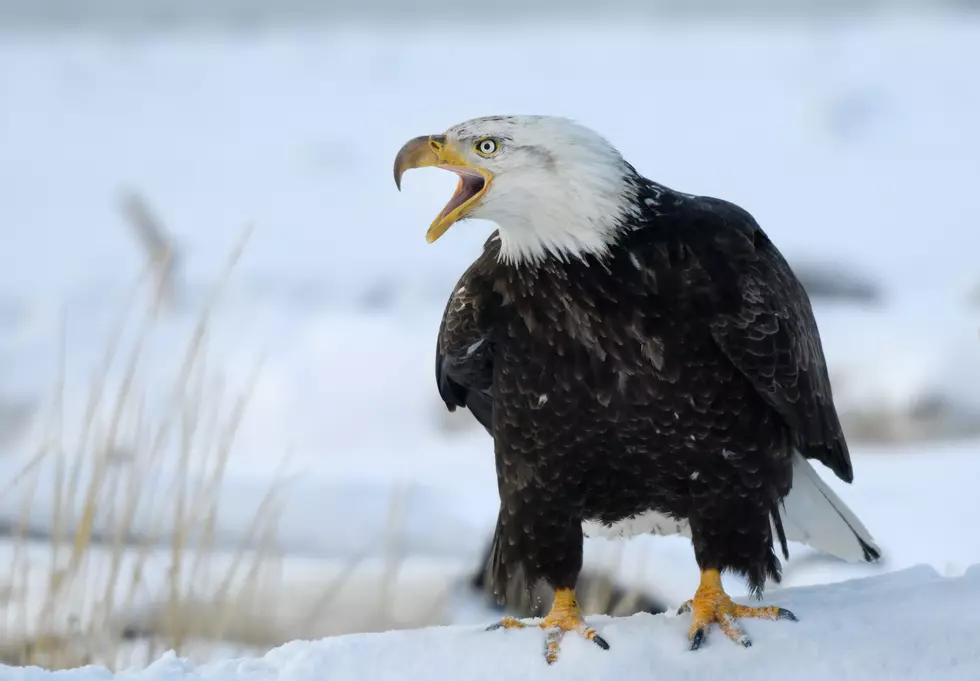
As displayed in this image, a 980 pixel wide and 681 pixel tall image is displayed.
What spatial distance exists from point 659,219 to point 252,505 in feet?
12.1

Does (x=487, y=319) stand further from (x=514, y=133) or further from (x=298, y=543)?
(x=298, y=543)

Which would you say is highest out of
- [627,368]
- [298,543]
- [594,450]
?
[627,368]

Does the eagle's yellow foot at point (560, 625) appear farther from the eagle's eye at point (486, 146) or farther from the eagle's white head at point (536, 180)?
the eagle's eye at point (486, 146)

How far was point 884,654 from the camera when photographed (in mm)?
2275

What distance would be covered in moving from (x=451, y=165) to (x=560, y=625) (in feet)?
3.52

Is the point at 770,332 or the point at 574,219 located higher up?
the point at 574,219

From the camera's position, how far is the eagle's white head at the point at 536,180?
2.36m

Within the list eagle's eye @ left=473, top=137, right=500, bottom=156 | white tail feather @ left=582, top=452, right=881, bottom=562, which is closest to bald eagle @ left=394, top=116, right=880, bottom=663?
eagle's eye @ left=473, top=137, right=500, bottom=156

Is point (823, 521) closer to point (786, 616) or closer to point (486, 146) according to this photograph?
point (786, 616)

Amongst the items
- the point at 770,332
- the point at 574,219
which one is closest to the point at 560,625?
the point at 770,332

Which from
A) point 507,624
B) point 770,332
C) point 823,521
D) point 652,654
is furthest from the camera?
point 823,521

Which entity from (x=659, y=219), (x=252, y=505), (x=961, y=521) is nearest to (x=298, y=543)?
(x=252, y=505)

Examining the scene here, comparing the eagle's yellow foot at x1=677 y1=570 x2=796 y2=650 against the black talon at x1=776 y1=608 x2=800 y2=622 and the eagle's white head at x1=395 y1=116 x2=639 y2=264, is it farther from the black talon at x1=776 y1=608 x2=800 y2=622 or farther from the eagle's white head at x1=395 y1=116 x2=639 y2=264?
the eagle's white head at x1=395 y1=116 x2=639 y2=264

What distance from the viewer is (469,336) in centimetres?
263
